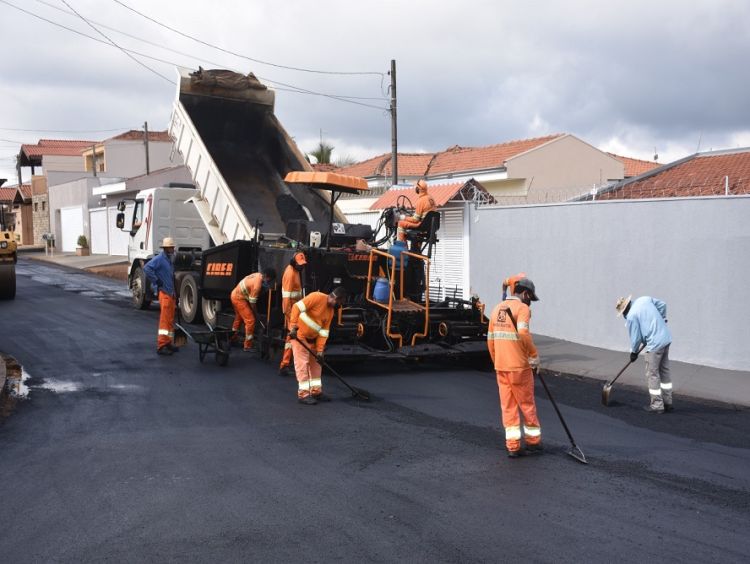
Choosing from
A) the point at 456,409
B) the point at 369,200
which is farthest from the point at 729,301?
the point at 369,200

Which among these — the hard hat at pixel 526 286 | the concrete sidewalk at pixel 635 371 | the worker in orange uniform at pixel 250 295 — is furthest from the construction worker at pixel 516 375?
the worker in orange uniform at pixel 250 295

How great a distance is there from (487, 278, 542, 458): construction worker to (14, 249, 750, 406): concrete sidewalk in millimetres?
3093

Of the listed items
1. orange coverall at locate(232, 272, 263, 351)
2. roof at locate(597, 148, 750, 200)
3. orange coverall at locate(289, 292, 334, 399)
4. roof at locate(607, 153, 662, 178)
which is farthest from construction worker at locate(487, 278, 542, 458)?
roof at locate(607, 153, 662, 178)

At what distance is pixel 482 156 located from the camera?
Answer: 94.1 feet

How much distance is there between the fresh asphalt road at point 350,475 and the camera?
4699mm

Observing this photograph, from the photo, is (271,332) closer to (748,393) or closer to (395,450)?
(395,450)

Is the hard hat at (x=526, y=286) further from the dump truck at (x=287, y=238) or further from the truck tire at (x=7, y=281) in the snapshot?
the truck tire at (x=7, y=281)

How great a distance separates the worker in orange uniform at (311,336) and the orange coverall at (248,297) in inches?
87.8

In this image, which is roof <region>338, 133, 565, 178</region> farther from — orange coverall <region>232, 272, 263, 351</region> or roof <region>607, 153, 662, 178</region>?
orange coverall <region>232, 272, 263, 351</region>

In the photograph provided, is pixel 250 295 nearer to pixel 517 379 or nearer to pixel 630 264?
pixel 517 379

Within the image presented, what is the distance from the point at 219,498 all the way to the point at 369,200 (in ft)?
50.7

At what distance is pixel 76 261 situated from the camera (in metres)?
33.5

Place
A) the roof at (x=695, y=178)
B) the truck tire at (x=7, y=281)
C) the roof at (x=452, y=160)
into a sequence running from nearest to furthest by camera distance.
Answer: the roof at (x=695, y=178)
the truck tire at (x=7, y=281)
the roof at (x=452, y=160)

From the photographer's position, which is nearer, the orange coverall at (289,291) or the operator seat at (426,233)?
the orange coverall at (289,291)
